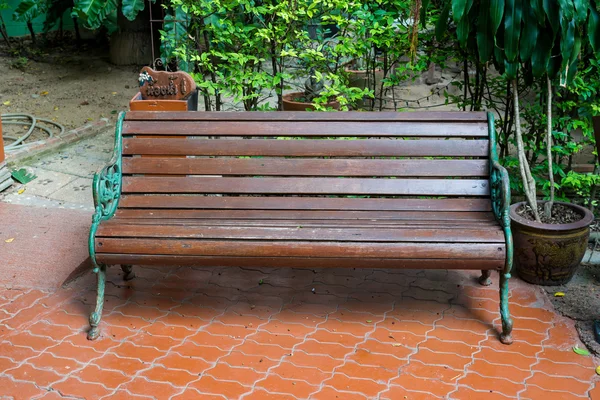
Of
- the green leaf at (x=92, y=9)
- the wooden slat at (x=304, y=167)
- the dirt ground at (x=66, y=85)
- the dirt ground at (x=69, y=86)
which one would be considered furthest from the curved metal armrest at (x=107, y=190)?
the green leaf at (x=92, y=9)

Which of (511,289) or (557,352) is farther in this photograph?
(511,289)

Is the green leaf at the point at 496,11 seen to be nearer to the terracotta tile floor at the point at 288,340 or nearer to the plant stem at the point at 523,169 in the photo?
the plant stem at the point at 523,169

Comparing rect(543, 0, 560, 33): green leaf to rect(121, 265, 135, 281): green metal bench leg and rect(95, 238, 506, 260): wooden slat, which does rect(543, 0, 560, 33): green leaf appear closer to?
rect(95, 238, 506, 260): wooden slat

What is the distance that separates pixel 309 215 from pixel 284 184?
0.26 meters

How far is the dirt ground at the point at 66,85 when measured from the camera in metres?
7.88

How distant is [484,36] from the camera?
4.01m

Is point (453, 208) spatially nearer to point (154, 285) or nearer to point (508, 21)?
point (508, 21)

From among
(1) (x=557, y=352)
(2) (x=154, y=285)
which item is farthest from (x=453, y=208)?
(2) (x=154, y=285)

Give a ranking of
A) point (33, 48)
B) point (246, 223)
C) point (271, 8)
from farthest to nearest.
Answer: point (33, 48), point (271, 8), point (246, 223)

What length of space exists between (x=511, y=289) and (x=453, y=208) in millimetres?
780

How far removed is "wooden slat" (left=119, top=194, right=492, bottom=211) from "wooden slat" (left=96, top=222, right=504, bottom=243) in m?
0.32

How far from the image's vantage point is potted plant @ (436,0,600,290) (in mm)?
3848

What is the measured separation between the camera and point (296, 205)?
155 inches

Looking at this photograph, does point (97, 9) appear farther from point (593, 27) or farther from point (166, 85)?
point (593, 27)
